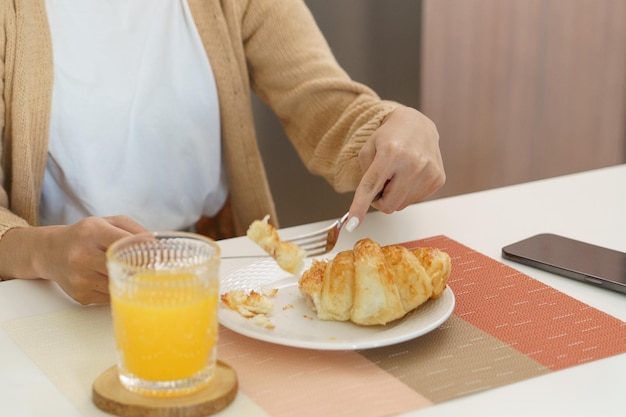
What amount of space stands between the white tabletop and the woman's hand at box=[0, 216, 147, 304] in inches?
1.3

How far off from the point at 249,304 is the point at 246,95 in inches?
29.8

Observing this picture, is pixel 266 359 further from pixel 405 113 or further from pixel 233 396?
pixel 405 113

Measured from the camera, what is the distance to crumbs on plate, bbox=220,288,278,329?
936 mm

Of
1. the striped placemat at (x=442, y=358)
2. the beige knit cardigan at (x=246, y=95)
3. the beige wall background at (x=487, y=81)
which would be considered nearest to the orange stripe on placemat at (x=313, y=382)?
the striped placemat at (x=442, y=358)

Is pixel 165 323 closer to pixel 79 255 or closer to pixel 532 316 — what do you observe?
pixel 79 255

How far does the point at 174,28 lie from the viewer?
5.12 feet

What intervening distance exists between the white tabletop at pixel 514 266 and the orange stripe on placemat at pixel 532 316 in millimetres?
22

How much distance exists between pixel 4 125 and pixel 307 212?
4.66 feet

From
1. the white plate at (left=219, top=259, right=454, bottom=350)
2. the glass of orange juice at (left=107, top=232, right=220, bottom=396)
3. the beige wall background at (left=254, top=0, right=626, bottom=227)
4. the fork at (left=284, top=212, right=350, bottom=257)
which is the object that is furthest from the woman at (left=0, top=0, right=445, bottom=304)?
the beige wall background at (left=254, top=0, right=626, bottom=227)

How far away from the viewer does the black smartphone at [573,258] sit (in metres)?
1.05

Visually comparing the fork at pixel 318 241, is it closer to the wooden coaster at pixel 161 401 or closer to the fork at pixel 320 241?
the fork at pixel 320 241

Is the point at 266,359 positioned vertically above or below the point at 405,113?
below

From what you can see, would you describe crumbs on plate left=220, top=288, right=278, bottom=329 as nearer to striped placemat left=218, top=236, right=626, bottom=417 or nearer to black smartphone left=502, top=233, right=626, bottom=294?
striped placemat left=218, top=236, right=626, bottom=417

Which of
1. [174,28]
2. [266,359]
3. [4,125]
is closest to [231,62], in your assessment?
[174,28]
